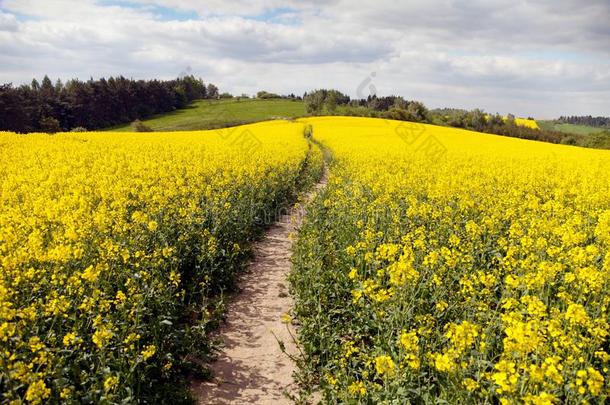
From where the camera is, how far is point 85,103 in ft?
243

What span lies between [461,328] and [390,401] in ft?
3.89

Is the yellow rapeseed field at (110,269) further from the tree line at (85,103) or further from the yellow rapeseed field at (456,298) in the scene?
the tree line at (85,103)

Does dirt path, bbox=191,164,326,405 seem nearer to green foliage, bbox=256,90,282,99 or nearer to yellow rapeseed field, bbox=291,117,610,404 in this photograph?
yellow rapeseed field, bbox=291,117,610,404

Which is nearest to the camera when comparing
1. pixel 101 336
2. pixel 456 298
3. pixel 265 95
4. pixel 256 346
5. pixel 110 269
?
pixel 101 336

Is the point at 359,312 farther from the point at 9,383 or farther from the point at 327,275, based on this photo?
the point at 9,383

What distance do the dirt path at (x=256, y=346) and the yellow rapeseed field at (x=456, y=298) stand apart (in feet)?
1.53

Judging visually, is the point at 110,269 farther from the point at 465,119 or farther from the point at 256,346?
the point at 465,119

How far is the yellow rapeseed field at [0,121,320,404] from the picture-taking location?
12.9 feet

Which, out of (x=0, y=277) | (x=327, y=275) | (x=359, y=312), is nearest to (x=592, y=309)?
(x=359, y=312)

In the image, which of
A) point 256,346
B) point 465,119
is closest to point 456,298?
point 256,346

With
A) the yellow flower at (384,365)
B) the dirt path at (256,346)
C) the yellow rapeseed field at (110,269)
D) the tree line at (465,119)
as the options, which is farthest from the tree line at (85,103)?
the yellow flower at (384,365)

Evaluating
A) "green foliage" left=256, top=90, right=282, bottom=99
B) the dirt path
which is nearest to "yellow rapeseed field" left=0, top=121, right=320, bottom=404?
the dirt path

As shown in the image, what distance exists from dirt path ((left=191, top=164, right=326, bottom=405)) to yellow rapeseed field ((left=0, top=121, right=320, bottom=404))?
1.64 feet

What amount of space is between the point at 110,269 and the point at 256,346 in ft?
8.52
